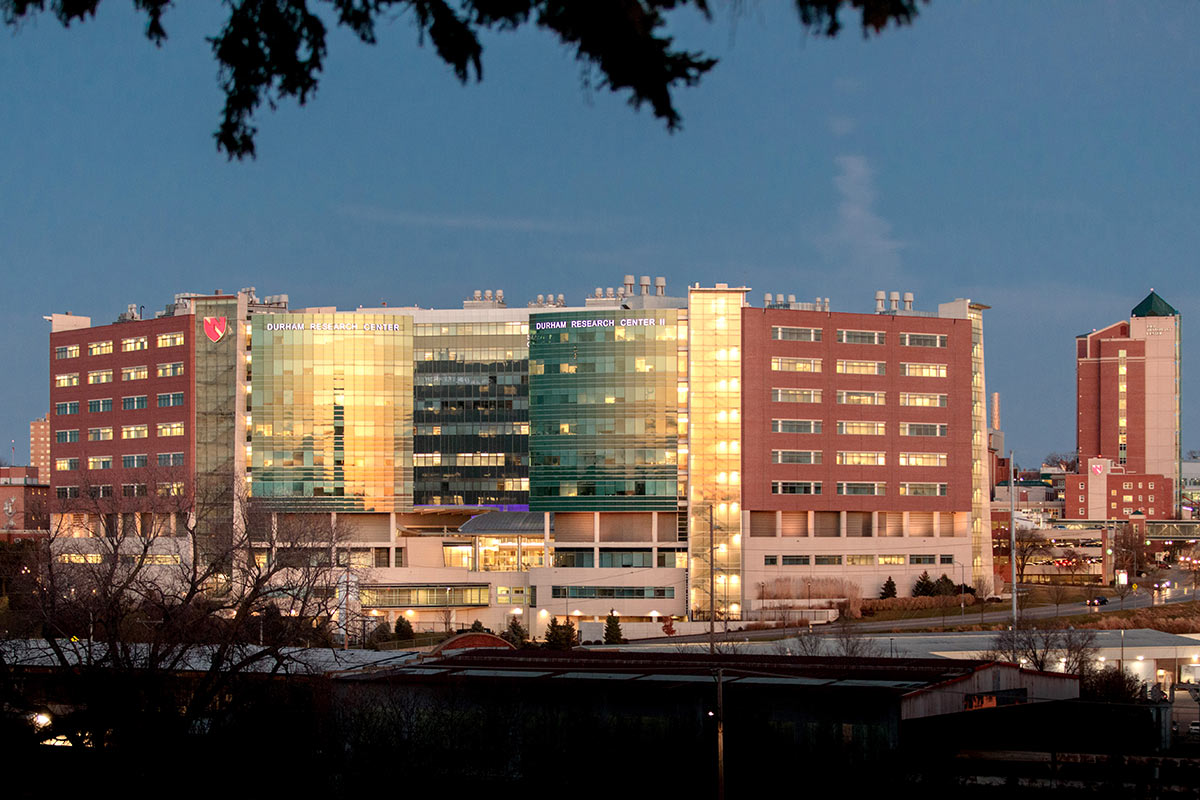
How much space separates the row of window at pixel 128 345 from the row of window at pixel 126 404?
5.58 m

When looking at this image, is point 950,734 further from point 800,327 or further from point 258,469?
point 258,469

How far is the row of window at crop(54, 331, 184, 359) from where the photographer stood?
513 ft

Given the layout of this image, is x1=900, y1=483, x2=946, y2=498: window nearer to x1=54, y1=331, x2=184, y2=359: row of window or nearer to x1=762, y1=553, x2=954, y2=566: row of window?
x1=762, y1=553, x2=954, y2=566: row of window

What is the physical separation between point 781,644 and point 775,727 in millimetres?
39679

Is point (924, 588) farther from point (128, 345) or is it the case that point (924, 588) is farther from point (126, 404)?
point (128, 345)

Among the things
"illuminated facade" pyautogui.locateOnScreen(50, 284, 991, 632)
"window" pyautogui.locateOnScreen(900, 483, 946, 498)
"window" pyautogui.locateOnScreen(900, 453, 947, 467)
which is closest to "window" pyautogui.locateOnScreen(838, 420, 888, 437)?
"illuminated facade" pyautogui.locateOnScreen(50, 284, 991, 632)

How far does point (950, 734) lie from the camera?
54.0 m

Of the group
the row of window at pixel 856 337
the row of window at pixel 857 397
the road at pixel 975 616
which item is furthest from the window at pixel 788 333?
the road at pixel 975 616

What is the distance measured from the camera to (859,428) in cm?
14625

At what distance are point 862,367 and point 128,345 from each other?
8410 cm

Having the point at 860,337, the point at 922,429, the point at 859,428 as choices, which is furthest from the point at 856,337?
the point at 922,429

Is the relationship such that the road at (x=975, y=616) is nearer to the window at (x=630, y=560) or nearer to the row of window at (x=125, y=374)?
the window at (x=630, y=560)

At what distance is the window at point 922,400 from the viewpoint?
5856 inches

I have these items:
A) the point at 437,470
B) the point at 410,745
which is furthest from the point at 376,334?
the point at 410,745
